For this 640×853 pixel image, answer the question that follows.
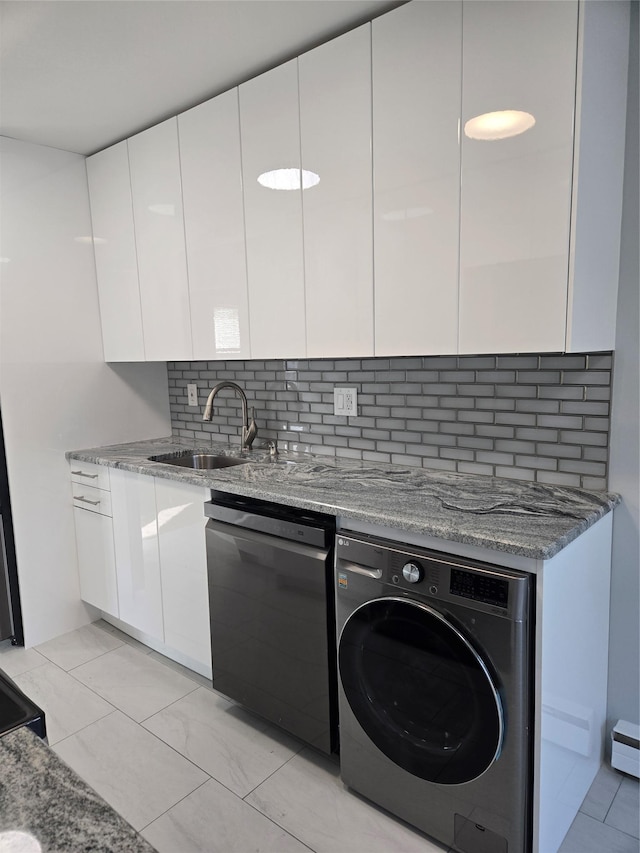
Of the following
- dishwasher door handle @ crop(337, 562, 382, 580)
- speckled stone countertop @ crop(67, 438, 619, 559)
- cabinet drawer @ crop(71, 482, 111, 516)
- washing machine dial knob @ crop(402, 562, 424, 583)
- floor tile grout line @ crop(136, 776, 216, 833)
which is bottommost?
floor tile grout line @ crop(136, 776, 216, 833)

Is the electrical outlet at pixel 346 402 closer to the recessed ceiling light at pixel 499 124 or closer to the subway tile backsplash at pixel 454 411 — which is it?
the subway tile backsplash at pixel 454 411

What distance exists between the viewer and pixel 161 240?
2578 millimetres

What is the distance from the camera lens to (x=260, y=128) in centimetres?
211

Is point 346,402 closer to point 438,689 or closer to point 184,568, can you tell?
point 184,568

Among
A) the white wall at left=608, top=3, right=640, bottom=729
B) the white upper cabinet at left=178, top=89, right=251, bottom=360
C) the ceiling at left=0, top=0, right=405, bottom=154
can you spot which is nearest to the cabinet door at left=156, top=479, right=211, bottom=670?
the white upper cabinet at left=178, top=89, right=251, bottom=360

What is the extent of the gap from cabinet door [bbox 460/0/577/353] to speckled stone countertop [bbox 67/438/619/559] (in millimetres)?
471

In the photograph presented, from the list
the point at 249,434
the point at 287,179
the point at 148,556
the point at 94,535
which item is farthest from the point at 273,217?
the point at 94,535

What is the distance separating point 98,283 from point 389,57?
1.90 metres

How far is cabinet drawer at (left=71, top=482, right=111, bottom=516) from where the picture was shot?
2.74 metres

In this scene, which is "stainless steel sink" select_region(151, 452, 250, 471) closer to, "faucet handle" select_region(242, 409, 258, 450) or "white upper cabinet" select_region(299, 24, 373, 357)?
"faucet handle" select_region(242, 409, 258, 450)

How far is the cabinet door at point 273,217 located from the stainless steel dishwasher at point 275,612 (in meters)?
0.67

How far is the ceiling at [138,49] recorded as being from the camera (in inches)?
66.8

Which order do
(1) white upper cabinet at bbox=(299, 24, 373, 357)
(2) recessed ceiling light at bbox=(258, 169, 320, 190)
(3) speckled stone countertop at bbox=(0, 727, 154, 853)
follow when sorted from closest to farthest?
(3) speckled stone countertop at bbox=(0, 727, 154, 853) < (1) white upper cabinet at bbox=(299, 24, 373, 357) < (2) recessed ceiling light at bbox=(258, 169, 320, 190)

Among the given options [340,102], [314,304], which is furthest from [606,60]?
[314,304]
